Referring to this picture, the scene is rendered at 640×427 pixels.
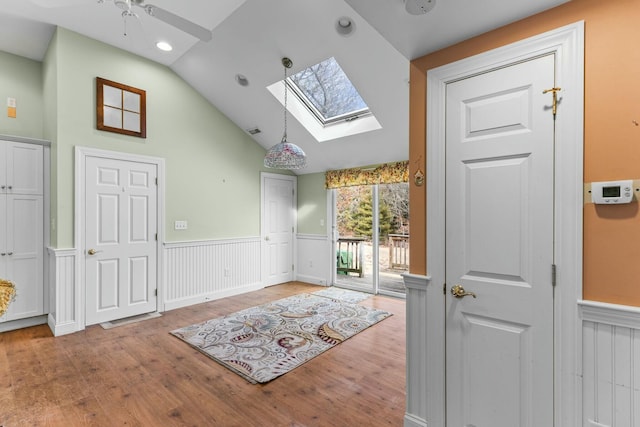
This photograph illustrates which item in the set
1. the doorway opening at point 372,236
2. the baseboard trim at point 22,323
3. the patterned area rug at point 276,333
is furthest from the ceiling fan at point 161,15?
the baseboard trim at point 22,323

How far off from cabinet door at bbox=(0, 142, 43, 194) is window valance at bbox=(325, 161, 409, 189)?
413 cm

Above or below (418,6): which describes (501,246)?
below

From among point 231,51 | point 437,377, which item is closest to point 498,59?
point 437,377

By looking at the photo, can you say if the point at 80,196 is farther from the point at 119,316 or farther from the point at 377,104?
the point at 377,104

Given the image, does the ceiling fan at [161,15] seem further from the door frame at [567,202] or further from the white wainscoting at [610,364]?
the white wainscoting at [610,364]

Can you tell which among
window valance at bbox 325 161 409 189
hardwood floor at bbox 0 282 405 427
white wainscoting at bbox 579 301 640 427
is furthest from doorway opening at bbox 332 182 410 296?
white wainscoting at bbox 579 301 640 427

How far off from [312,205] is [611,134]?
4.88 meters

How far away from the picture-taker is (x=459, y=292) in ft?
5.34

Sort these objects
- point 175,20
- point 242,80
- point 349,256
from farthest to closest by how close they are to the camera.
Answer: point 349,256, point 242,80, point 175,20

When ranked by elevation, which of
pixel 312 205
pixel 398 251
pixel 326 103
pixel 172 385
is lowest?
pixel 172 385

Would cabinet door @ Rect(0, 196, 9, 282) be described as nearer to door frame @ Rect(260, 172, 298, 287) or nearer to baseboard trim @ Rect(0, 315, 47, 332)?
baseboard trim @ Rect(0, 315, 47, 332)

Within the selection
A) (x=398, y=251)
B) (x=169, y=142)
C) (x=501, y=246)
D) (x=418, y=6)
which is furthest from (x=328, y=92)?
(x=501, y=246)

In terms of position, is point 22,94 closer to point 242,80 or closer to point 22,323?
point 242,80

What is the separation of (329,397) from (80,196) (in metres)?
3.55
